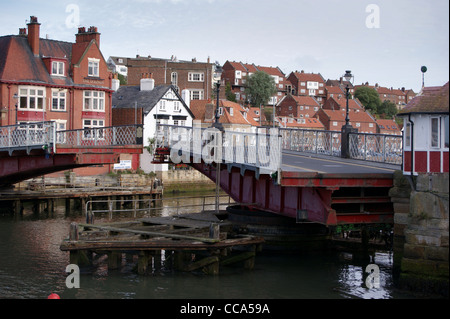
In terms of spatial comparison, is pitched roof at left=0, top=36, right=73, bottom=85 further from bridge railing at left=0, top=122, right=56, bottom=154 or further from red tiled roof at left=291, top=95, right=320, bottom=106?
red tiled roof at left=291, top=95, right=320, bottom=106

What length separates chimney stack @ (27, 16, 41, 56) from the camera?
5659 centimetres

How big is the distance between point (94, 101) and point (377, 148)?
34.8 metres

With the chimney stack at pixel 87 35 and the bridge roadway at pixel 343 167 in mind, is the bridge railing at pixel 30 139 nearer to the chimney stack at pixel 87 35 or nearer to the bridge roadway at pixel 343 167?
the bridge roadway at pixel 343 167

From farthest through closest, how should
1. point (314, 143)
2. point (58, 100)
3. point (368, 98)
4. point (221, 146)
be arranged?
point (368, 98) < point (58, 100) < point (314, 143) < point (221, 146)

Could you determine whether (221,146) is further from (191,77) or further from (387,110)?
(387,110)

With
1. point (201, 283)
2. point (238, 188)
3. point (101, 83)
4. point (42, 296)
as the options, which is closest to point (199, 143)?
point (238, 188)

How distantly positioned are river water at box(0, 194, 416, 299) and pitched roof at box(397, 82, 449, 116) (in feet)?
20.5

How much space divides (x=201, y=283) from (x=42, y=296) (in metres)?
5.90

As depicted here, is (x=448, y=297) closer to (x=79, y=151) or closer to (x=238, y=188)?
(x=238, y=188)

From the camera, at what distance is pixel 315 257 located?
29312 millimetres

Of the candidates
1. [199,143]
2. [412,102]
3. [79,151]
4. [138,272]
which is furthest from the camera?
[79,151]

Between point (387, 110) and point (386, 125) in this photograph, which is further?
point (387, 110)

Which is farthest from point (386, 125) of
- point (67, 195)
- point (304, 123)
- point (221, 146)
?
point (221, 146)

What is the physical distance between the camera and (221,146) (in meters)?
29.2
